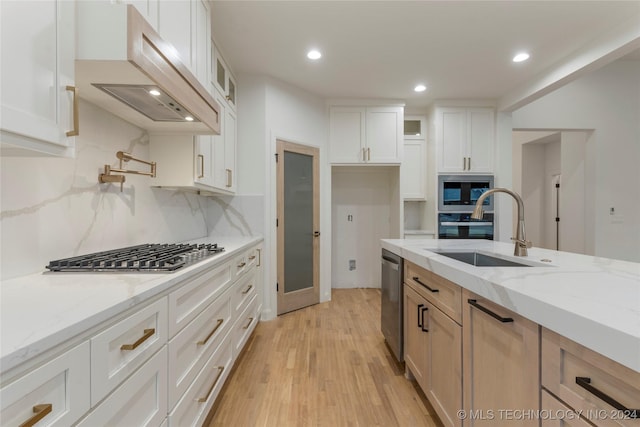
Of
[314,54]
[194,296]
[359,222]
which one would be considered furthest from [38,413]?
[359,222]

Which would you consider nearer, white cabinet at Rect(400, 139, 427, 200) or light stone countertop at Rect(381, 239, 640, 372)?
light stone countertop at Rect(381, 239, 640, 372)

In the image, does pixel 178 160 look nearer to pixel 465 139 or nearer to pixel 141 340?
pixel 141 340

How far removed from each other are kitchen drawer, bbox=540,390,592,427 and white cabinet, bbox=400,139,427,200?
3576 millimetres

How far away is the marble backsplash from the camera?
43.9 inches

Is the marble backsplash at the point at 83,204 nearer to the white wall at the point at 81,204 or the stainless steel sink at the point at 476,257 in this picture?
the white wall at the point at 81,204

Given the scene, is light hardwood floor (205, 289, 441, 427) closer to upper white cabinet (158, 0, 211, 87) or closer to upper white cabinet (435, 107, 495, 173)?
upper white cabinet (158, 0, 211, 87)

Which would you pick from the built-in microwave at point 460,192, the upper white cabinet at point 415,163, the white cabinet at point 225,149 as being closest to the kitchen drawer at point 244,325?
the white cabinet at point 225,149

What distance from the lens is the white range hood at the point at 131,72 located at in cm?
104

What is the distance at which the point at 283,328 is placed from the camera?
291 centimetres

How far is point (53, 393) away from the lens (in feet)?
2.03

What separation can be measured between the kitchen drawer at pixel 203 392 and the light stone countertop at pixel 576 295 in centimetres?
128

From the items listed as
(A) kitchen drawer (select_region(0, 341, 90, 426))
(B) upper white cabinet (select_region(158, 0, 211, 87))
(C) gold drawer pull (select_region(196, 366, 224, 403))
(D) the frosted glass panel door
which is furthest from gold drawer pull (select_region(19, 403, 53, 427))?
(D) the frosted glass panel door

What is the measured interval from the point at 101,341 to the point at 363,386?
168cm

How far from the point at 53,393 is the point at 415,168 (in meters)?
4.28
